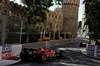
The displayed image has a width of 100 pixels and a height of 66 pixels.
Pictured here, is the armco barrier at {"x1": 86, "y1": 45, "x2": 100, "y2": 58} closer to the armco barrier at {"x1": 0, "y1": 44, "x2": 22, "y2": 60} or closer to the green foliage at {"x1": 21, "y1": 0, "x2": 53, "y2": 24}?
the armco barrier at {"x1": 0, "y1": 44, "x2": 22, "y2": 60}

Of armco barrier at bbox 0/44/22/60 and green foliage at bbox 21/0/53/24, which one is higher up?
green foliage at bbox 21/0/53/24

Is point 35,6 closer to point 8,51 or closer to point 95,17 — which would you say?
point 95,17

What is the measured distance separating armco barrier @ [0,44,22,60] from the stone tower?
32.7 metres

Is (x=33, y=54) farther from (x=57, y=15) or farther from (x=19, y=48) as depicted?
(x=57, y=15)

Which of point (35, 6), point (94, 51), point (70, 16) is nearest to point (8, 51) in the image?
point (94, 51)

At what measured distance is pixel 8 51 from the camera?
9.23 metres

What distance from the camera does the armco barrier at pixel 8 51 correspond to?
8406mm

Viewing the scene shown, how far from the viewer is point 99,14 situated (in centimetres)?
1298

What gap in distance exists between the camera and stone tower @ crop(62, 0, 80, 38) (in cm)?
4178

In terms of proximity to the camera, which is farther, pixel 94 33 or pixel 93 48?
pixel 94 33

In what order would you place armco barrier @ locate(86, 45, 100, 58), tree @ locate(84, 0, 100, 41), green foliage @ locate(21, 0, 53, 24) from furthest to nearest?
1. green foliage @ locate(21, 0, 53, 24)
2. tree @ locate(84, 0, 100, 41)
3. armco barrier @ locate(86, 45, 100, 58)

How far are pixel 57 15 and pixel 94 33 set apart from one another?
27.8m

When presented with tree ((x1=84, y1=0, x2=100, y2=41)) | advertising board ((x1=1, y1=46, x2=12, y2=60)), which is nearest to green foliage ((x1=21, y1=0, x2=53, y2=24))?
tree ((x1=84, y1=0, x2=100, y2=41))

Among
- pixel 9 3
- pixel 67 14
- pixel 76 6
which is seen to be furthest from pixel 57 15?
pixel 9 3
